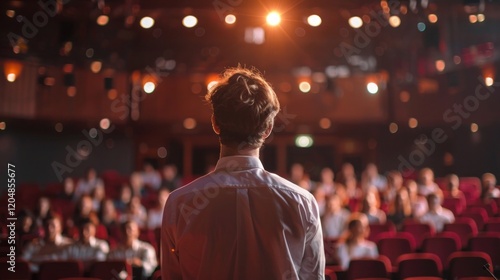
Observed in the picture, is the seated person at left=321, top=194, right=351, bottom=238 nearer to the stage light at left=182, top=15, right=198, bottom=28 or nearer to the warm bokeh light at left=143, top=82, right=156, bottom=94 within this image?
the stage light at left=182, top=15, right=198, bottom=28

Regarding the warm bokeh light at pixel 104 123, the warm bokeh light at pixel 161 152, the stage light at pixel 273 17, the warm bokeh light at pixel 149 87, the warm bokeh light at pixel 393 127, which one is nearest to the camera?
the stage light at pixel 273 17

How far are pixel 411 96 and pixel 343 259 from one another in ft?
37.1

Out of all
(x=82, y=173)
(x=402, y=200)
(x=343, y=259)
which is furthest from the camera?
(x=82, y=173)

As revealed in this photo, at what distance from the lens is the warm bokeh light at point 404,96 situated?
711 inches

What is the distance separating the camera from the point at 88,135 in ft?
62.2

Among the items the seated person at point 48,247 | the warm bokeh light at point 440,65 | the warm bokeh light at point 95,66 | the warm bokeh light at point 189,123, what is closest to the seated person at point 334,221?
the seated person at point 48,247

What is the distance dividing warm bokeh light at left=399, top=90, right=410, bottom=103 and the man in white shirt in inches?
664

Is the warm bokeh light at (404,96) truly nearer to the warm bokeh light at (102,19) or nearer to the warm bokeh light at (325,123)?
the warm bokeh light at (325,123)

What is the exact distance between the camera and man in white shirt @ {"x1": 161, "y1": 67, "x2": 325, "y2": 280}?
1.83 metres

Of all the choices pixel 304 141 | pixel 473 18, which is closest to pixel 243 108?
pixel 473 18

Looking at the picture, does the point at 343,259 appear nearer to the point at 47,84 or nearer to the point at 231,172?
the point at 231,172

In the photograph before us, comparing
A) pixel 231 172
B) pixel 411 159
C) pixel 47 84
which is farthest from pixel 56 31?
pixel 231 172

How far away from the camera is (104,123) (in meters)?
17.9

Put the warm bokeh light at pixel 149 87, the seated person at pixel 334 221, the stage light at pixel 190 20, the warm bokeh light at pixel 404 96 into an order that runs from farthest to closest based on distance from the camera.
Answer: the warm bokeh light at pixel 149 87
the warm bokeh light at pixel 404 96
the stage light at pixel 190 20
the seated person at pixel 334 221
